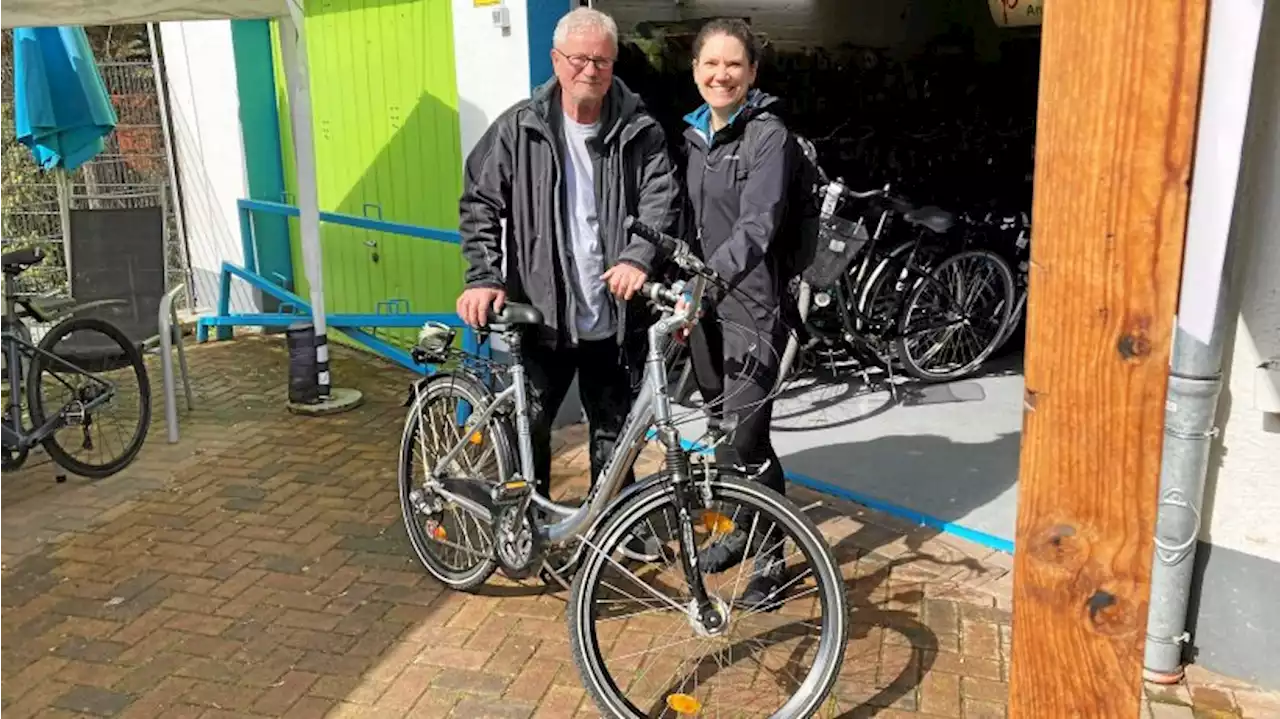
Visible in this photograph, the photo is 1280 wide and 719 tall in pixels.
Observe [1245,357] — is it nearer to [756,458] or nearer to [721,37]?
[756,458]

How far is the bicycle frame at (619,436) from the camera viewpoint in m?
2.78

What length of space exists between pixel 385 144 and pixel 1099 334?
5.63m

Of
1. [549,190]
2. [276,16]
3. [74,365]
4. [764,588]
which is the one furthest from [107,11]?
[764,588]

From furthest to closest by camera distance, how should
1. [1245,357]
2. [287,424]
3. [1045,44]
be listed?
[287,424], [1245,357], [1045,44]

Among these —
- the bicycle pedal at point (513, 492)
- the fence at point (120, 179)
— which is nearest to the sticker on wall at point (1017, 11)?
the bicycle pedal at point (513, 492)

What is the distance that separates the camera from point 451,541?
3.68 meters

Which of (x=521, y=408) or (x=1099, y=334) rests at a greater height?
(x=1099, y=334)

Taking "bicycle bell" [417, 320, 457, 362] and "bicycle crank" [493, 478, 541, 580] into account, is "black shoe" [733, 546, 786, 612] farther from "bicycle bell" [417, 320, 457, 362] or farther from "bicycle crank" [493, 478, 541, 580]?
"bicycle bell" [417, 320, 457, 362]

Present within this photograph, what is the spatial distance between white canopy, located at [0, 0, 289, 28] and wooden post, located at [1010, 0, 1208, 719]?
4.65m

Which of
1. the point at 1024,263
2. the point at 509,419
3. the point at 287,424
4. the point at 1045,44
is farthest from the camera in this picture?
the point at 1024,263

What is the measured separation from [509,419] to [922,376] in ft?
10.4

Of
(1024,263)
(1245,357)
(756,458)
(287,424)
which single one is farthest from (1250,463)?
(287,424)

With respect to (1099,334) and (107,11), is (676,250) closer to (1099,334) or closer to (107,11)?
(1099,334)

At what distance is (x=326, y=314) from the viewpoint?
6.85 metres
